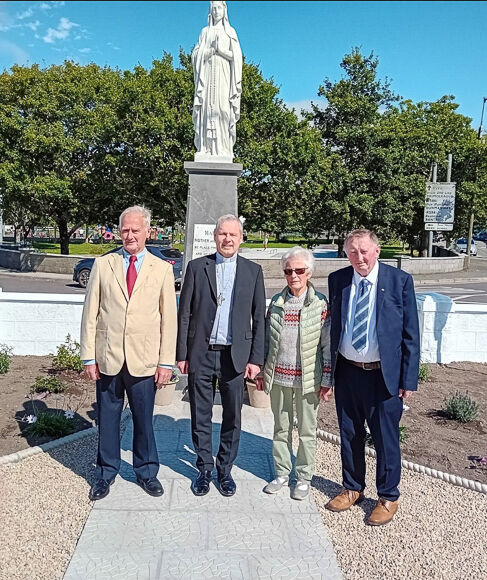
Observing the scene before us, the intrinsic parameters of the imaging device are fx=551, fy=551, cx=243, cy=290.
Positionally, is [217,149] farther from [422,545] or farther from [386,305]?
[422,545]

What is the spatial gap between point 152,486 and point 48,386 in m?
2.85

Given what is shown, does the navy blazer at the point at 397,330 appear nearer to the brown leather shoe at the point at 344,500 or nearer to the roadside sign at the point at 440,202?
the brown leather shoe at the point at 344,500

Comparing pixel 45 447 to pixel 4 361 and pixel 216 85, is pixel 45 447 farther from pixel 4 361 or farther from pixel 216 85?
pixel 216 85

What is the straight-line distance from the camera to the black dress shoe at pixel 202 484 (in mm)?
3982

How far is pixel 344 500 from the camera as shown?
386 cm

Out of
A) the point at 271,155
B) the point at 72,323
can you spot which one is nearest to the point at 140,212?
the point at 72,323

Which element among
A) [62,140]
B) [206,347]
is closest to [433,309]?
[206,347]

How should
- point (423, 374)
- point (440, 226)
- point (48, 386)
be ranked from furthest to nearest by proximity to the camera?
point (440, 226)
point (423, 374)
point (48, 386)

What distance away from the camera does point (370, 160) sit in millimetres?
25797

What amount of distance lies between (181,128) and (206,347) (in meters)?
19.3

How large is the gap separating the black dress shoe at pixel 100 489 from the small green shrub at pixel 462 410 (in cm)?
368

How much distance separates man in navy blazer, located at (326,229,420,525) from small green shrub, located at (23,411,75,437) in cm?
261

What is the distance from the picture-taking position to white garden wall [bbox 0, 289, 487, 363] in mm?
7758

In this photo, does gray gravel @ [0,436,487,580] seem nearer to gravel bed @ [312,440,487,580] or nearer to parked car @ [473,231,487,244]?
gravel bed @ [312,440,487,580]
